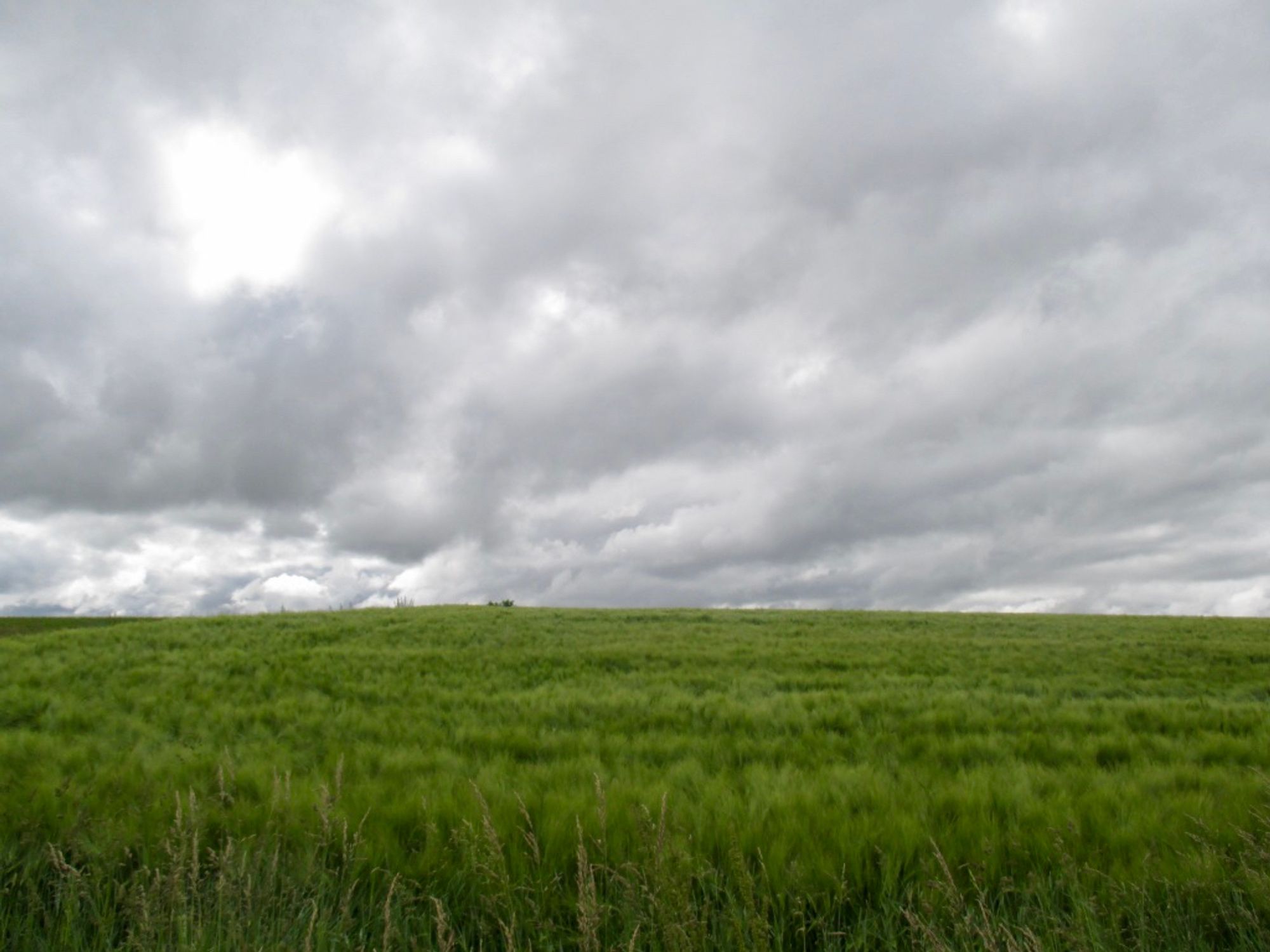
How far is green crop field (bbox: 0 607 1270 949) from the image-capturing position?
3.35 meters

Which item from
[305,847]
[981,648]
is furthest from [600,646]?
[305,847]

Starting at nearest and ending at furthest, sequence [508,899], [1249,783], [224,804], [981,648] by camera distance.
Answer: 1. [508,899]
2. [224,804]
3. [1249,783]
4. [981,648]

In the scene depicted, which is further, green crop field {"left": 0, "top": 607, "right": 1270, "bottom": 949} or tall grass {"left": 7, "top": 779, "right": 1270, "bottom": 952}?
green crop field {"left": 0, "top": 607, "right": 1270, "bottom": 949}

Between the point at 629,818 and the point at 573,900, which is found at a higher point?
the point at 629,818

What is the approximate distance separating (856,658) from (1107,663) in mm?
5755

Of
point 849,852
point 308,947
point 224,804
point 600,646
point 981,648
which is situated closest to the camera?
point 308,947

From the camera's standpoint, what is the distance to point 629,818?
434 cm

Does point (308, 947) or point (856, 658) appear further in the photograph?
point (856, 658)

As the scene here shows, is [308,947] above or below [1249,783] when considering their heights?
above

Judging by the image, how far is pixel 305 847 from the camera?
4.15m

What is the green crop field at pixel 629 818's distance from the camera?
335 centimetres

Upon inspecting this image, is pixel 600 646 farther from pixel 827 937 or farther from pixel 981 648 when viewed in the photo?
pixel 827 937

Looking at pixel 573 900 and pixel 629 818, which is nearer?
pixel 573 900

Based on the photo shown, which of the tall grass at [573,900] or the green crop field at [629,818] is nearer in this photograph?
the tall grass at [573,900]
